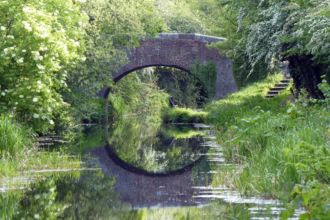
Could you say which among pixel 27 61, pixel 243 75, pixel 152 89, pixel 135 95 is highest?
pixel 152 89

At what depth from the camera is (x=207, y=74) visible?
2397 centimetres

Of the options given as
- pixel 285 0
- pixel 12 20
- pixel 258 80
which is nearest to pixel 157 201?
pixel 12 20

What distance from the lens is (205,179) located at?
22.3ft

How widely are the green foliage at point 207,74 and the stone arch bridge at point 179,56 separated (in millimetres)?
157

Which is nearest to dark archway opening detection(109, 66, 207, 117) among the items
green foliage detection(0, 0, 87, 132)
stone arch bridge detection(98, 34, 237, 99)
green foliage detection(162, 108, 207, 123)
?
stone arch bridge detection(98, 34, 237, 99)

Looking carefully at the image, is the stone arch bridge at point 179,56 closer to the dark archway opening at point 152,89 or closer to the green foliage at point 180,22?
the dark archway opening at point 152,89

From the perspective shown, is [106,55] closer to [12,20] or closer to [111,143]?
[111,143]

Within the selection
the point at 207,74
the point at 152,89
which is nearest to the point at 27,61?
the point at 207,74

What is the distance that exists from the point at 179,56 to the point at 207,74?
5.30 feet

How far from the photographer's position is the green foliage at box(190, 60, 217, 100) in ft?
78.6

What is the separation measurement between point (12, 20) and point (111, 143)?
A: 219 inches

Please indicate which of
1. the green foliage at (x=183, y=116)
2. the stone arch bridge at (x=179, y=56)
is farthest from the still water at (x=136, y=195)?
the stone arch bridge at (x=179, y=56)

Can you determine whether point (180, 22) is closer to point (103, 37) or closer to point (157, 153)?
point (103, 37)

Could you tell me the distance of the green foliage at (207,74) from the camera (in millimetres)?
23953
